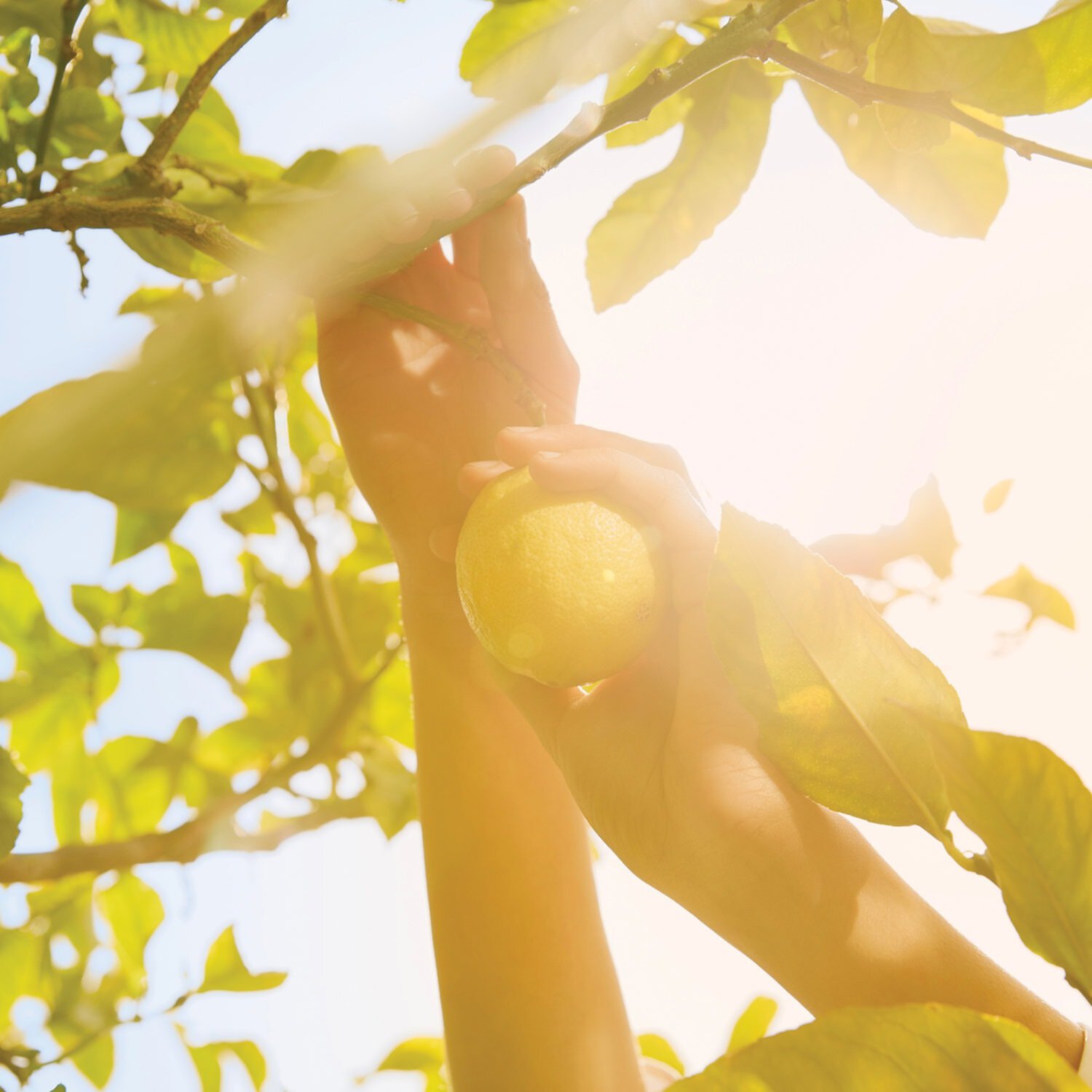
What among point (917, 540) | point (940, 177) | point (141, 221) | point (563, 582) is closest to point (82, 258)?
point (141, 221)

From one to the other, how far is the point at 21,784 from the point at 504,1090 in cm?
59

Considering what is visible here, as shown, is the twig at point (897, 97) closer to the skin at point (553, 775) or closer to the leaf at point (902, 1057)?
the skin at point (553, 775)

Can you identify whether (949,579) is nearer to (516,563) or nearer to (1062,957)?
(516,563)

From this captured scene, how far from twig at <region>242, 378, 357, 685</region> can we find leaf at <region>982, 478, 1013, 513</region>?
97cm

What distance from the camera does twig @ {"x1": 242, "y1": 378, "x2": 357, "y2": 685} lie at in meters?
1.09

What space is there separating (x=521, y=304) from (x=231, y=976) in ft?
2.71

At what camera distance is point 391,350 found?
0.93m

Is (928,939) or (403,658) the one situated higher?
(403,658)

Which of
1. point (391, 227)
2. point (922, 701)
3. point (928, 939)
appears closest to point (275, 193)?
point (391, 227)

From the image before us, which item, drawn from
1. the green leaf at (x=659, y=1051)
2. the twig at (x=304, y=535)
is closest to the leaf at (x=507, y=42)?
the twig at (x=304, y=535)

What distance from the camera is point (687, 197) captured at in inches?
36.0

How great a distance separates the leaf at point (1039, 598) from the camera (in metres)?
1.32

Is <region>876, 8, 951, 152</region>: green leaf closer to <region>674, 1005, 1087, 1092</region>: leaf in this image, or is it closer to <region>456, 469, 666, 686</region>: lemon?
<region>456, 469, 666, 686</region>: lemon

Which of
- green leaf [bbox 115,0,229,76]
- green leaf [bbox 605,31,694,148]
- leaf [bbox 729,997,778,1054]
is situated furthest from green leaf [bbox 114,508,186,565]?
leaf [bbox 729,997,778,1054]
